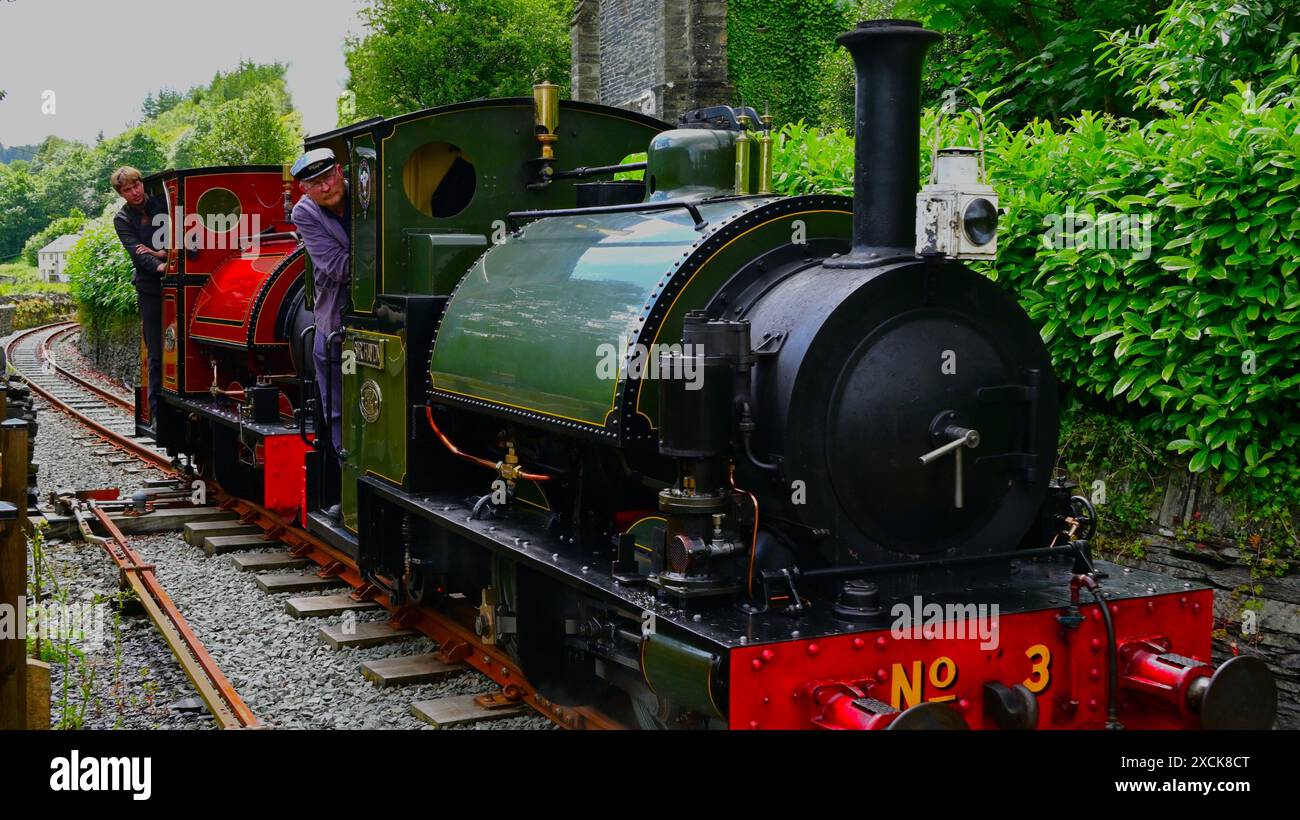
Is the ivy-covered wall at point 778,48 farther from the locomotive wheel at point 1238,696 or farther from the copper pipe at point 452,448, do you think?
the locomotive wheel at point 1238,696

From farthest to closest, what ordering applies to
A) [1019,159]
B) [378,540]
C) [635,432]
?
[378,540] → [1019,159] → [635,432]

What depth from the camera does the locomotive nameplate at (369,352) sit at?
6.41m

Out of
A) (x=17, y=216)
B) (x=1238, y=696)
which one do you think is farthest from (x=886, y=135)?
(x=17, y=216)

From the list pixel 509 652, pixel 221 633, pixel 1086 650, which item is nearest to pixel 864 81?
pixel 1086 650

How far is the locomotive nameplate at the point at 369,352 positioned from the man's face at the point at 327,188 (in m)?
0.85

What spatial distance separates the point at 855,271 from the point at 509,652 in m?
2.41

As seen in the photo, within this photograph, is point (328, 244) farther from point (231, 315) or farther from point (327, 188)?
point (231, 315)

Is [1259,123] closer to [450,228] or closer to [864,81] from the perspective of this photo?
[864,81]

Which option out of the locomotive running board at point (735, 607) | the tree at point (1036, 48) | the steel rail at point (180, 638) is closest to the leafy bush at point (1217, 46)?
the tree at point (1036, 48)

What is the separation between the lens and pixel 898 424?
3.96m

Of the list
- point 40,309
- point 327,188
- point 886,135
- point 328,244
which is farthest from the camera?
point 40,309

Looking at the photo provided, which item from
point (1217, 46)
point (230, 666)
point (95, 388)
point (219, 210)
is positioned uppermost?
point (1217, 46)

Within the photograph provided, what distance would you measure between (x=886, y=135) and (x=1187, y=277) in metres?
1.79

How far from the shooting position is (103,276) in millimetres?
24250
